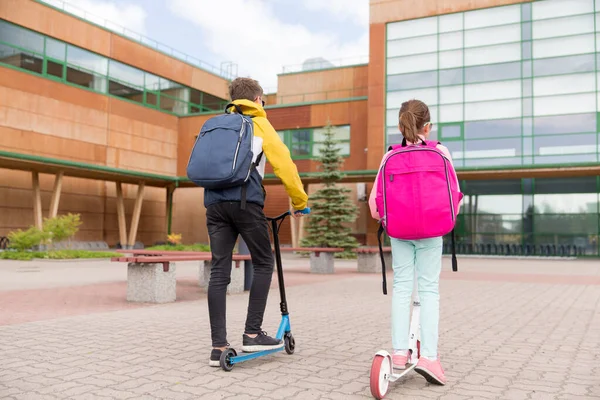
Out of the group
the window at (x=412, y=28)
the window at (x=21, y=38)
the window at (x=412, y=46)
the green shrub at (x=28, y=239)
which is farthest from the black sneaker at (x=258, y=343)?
the window at (x=412, y=28)

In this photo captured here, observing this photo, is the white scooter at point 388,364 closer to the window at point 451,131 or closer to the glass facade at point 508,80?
the glass facade at point 508,80

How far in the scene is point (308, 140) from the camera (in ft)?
111

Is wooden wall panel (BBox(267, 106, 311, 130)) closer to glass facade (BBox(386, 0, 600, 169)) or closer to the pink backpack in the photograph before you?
glass facade (BBox(386, 0, 600, 169))

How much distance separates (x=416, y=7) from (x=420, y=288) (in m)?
29.7

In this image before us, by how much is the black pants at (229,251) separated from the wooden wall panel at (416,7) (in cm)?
2876

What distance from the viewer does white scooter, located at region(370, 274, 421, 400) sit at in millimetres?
3260

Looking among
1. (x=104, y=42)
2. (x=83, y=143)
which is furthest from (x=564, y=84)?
(x=83, y=143)

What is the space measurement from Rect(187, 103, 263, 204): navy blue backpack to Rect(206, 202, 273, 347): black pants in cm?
16

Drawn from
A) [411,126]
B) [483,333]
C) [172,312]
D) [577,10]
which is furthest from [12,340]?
[577,10]

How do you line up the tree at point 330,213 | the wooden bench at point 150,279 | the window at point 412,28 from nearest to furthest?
the wooden bench at point 150,279, the tree at point 330,213, the window at point 412,28

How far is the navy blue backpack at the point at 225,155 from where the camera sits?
396 centimetres

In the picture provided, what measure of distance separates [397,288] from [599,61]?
92.3ft

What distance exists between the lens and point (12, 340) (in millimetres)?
5070

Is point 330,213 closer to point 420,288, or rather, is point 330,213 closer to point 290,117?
point 290,117
